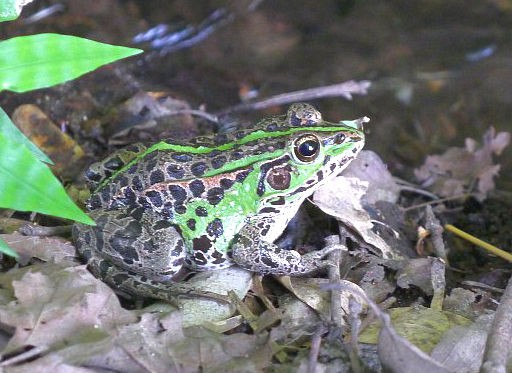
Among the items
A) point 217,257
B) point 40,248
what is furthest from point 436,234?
point 40,248

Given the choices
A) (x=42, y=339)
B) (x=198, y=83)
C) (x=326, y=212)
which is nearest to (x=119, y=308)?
(x=42, y=339)

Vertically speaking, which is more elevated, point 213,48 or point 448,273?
point 213,48

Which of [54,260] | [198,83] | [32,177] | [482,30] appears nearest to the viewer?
[32,177]

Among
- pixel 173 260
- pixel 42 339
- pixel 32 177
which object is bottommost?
pixel 173 260

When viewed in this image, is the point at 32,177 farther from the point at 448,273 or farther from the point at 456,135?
the point at 456,135

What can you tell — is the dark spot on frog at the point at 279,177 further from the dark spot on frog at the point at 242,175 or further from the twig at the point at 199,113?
the twig at the point at 199,113

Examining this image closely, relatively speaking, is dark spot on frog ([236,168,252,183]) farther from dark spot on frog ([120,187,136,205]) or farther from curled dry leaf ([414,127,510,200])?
curled dry leaf ([414,127,510,200])

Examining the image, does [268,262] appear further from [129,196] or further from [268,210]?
[129,196]
